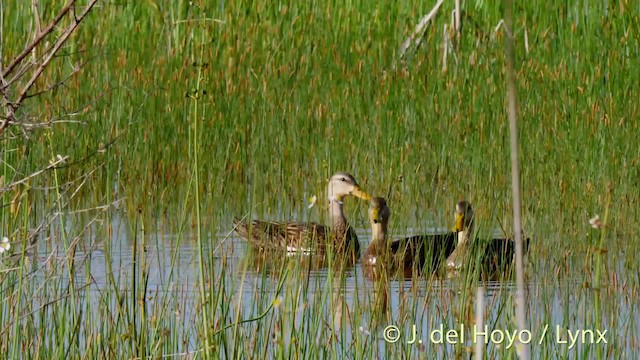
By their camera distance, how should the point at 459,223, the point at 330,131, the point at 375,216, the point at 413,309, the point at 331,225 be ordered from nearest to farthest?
the point at 413,309
the point at 459,223
the point at 375,216
the point at 331,225
the point at 330,131

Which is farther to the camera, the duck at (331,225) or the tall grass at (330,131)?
the duck at (331,225)

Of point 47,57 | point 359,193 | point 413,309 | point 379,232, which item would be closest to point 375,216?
point 379,232

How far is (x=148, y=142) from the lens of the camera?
29.6 feet

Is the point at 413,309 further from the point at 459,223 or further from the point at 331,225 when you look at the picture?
the point at 331,225

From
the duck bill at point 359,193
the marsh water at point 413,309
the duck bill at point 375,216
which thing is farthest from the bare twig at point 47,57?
the duck bill at point 359,193

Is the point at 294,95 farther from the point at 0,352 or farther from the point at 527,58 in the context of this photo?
the point at 0,352

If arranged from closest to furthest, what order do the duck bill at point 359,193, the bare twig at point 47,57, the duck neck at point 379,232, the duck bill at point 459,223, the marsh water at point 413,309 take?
the bare twig at point 47,57
the marsh water at point 413,309
the duck bill at point 459,223
the duck neck at point 379,232
the duck bill at point 359,193

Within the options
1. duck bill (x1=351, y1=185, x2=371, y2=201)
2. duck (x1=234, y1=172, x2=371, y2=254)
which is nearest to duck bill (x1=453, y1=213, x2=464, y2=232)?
duck (x1=234, y1=172, x2=371, y2=254)

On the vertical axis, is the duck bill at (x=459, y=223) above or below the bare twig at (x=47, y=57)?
below

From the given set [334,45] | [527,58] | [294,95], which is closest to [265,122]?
[294,95]

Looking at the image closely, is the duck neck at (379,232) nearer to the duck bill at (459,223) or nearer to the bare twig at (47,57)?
the duck bill at (459,223)

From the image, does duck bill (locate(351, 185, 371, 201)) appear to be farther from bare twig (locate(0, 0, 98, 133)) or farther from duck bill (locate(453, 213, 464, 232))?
bare twig (locate(0, 0, 98, 133))

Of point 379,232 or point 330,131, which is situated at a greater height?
point 330,131

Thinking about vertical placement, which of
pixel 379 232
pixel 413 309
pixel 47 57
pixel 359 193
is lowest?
pixel 413 309
